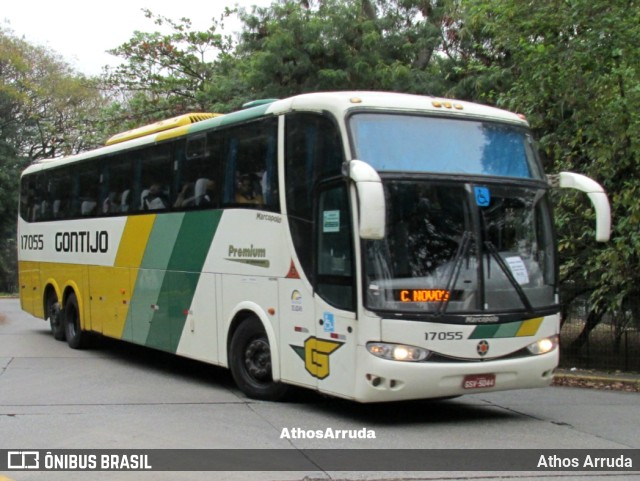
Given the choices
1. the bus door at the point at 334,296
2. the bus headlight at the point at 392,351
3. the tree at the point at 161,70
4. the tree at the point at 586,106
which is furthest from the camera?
the tree at the point at 161,70

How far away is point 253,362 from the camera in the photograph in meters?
10.1

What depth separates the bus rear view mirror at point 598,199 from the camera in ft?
29.9

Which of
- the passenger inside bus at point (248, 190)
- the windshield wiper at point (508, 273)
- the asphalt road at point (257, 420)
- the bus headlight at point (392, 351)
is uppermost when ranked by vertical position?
the passenger inside bus at point (248, 190)

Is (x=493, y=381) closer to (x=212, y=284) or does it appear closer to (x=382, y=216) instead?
(x=382, y=216)

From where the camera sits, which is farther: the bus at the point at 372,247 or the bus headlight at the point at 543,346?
the bus headlight at the point at 543,346

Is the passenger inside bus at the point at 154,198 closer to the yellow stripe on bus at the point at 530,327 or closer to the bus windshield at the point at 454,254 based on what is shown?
the bus windshield at the point at 454,254

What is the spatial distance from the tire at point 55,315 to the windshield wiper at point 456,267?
32.7 ft

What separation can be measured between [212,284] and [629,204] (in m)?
6.28

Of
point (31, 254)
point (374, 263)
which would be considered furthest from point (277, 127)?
point (31, 254)

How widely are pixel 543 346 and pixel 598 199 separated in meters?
1.70

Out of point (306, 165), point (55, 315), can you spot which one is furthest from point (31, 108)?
point (306, 165)

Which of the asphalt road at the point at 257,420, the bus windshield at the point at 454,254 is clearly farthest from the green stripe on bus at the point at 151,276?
the bus windshield at the point at 454,254

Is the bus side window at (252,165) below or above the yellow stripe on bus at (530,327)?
above

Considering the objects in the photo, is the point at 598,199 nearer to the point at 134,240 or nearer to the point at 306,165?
the point at 306,165
